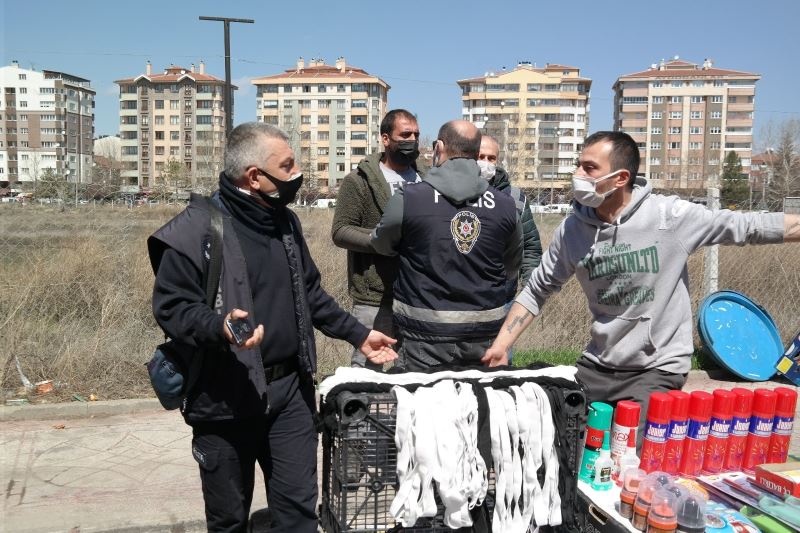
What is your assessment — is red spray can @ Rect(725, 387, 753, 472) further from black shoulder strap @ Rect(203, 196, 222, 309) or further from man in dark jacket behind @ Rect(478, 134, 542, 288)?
black shoulder strap @ Rect(203, 196, 222, 309)

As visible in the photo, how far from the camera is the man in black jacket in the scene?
8.56ft

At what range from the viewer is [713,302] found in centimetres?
704

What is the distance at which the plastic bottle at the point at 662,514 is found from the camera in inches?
85.4

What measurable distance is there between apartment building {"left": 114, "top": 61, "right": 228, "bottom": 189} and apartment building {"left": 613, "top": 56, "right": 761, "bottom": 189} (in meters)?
71.7

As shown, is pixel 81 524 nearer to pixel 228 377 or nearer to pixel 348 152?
pixel 228 377

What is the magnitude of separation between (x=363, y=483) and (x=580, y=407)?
2.60 feet

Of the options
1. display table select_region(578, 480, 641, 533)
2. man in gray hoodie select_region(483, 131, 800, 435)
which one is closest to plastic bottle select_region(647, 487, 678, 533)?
display table select_region(578, 480, 641, 533)

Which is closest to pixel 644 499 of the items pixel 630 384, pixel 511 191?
pixel 630 384

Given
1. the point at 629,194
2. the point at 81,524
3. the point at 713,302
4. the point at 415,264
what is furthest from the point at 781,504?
the point at 713,302

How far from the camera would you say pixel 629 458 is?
2.50 meters

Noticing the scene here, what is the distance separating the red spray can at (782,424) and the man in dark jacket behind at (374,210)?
2206mm

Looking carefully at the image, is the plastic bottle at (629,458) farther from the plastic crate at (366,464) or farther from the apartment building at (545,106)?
the apartment building at (545,106)

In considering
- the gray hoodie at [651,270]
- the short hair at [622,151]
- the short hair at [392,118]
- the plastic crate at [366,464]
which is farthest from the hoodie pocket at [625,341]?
the short hair at [392,118]

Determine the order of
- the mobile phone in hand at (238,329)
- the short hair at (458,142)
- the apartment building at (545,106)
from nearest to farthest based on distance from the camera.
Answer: the mobile phone in hand at (238,329), the short hair at (458,142), the apartment building at (545,106)
